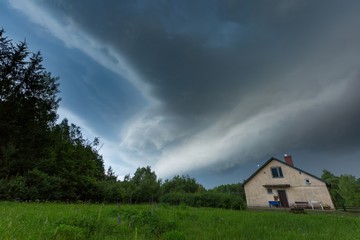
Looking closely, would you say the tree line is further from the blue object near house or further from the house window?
the house window

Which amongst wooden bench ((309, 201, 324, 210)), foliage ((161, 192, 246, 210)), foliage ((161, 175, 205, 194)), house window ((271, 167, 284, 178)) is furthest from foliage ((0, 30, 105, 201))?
foliage ((161, 175, 205, 194))

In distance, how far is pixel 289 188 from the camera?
36062 millimetres

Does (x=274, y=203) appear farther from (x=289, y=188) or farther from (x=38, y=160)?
(x=38, y=160)

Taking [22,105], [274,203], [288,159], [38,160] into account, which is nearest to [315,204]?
[274,203]

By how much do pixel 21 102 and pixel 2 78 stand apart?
3.55 m

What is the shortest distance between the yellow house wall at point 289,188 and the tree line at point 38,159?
13329 mm

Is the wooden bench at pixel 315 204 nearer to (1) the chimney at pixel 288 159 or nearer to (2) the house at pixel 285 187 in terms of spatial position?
(2) the house at pixel 285 187

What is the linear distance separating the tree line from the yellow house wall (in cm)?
1333

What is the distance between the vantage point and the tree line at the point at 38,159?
1709 centimetres

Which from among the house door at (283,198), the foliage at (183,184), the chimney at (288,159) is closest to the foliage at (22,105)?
the house door at (283,198)

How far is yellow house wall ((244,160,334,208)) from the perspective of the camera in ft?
111

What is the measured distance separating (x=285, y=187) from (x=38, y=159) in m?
38.8

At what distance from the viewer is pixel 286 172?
3722cm

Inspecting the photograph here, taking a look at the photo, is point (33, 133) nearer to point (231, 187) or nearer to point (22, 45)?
point (22, 45)
